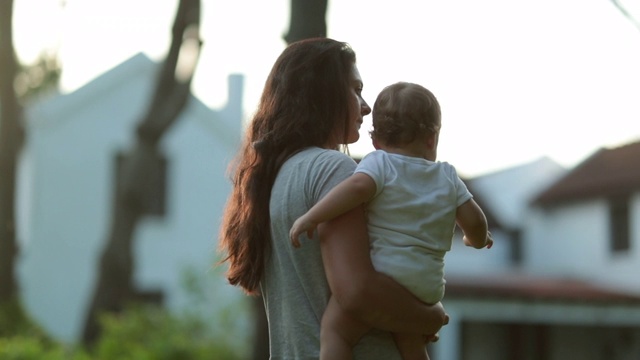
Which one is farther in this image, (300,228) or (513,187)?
(513,187)

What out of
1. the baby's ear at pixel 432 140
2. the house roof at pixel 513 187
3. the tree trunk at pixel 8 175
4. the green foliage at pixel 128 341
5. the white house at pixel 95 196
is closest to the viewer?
the baby's ear at pixel 432 140

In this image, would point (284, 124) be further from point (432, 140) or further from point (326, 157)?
point (432, 140)

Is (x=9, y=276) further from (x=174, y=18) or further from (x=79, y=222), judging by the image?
(x=79, y=222)

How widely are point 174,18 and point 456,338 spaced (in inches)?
708

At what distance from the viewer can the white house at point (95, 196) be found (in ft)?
106

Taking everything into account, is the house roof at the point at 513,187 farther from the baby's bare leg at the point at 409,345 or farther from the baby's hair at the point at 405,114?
the baby's bare leg at the point at 409,345

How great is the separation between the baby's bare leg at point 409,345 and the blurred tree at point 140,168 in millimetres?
13669

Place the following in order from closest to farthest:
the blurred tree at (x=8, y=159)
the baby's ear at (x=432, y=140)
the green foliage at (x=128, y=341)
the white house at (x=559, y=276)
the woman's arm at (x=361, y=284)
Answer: the woman's arm at (x=361, y=284) < the baby's ear at (x=432, y=140) < the green foliage at (x=128, y=341) < the blurred tree at (x=8, y=159) < the white house at (x=559, y=276)

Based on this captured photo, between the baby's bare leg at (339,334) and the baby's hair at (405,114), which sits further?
the baby's hair at (405,114)

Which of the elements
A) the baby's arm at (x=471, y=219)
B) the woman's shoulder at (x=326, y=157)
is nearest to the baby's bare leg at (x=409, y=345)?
the baby's arm at (x=471, y=219)

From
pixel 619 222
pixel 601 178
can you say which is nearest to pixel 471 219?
pixel 619 222

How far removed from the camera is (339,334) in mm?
3361

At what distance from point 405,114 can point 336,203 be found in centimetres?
35

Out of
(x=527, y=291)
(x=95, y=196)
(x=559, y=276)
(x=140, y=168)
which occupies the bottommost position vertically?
(x=559, y=276)
